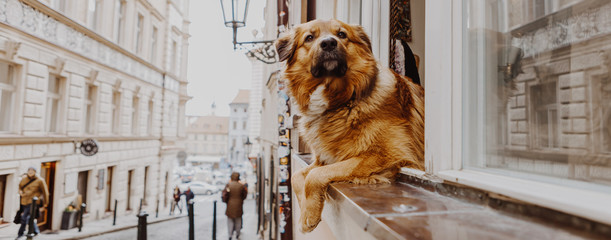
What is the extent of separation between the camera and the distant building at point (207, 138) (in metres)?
65.2

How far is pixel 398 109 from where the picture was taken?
165 cm

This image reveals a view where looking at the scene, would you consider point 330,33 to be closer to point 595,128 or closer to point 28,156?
point 595,128

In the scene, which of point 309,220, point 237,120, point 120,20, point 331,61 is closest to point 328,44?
point 331,61

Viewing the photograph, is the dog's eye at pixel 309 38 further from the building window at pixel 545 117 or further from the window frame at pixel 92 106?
the window frame at pixel 92 106

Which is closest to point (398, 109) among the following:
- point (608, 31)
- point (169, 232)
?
point (608, 31)

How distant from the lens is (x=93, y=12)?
12.0 meters

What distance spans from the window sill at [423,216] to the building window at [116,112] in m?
14.4

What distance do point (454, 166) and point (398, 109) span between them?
51cm

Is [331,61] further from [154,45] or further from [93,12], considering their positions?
[154,45]

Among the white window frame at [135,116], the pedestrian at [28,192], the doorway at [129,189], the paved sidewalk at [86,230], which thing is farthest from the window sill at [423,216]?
the white window frame at [135,116]

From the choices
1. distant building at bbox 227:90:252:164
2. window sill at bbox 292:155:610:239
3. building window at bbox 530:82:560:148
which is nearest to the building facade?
window sill at bbox 292:155:610:239

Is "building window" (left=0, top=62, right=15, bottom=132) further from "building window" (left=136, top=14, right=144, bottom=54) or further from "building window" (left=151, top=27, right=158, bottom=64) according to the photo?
"building window" (left=151, top=27, right=158, bottom=64)

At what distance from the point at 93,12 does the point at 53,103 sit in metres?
3.97

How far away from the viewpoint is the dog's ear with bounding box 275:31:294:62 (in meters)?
2.04
